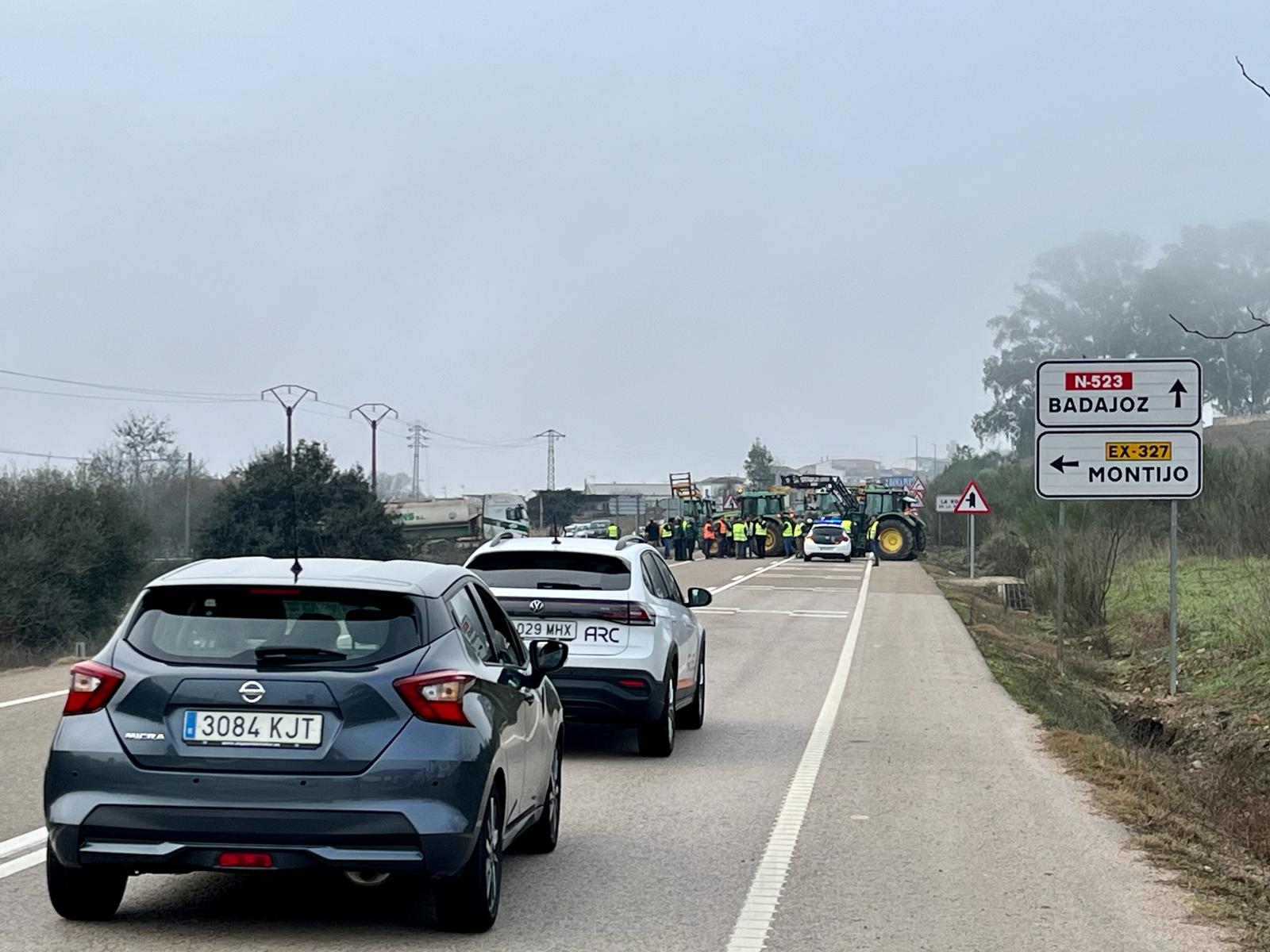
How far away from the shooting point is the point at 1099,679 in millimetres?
23656

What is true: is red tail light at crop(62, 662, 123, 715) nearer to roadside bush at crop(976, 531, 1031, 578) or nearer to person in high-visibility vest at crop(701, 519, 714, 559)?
roadside bush at crop(976, 531, 1031, 578)

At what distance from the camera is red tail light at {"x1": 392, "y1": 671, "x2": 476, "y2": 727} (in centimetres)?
625

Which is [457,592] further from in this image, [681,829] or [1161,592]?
[1161,592]

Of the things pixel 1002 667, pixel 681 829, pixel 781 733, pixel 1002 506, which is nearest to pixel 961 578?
pixel 1002 506

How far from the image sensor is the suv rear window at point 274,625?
6316 millimetres

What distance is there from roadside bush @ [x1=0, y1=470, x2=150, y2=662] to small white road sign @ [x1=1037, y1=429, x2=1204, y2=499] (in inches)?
1073

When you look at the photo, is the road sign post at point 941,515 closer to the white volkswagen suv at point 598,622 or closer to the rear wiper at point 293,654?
the white volkswagen suv at point 598,622

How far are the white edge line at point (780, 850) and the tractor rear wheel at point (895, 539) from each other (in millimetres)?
45589

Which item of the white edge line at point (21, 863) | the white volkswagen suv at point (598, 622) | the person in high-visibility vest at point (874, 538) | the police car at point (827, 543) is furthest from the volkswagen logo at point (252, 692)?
the person in high-visibility vest at point (874, 538)

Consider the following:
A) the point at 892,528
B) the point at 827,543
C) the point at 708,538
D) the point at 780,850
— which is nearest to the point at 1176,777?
the point at 780,850

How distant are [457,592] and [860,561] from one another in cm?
5383

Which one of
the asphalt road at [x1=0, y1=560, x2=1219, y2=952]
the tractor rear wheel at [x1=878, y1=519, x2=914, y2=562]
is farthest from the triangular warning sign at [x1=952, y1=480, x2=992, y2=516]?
the asphalt road at [x1=0, y1=560, x2=1219, y2=952]

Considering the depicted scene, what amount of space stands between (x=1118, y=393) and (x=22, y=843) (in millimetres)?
14663

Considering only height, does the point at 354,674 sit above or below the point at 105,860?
above
